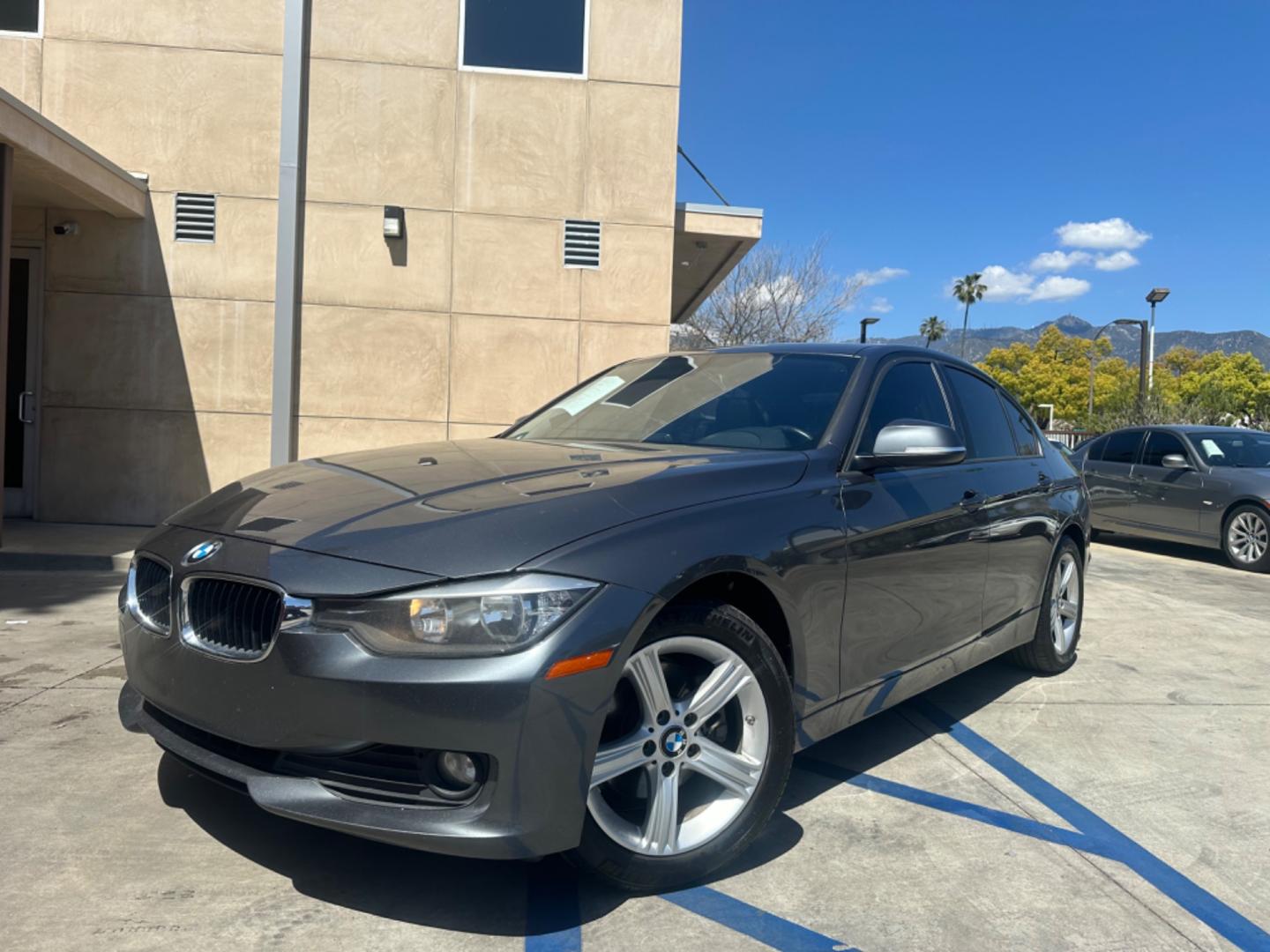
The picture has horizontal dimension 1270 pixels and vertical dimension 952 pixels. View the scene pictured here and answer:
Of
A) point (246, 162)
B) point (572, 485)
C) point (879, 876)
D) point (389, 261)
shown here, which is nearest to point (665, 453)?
point (572, 485)

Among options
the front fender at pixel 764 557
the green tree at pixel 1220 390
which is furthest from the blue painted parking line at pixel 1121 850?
the green tree at pixel 1220 390

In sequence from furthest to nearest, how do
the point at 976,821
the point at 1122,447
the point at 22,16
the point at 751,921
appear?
the point at 1122,447, the point at 22,16, the point at 976,821, the point at 751,921

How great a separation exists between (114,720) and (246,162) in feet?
24.7

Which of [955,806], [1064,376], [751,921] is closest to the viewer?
[751,921]

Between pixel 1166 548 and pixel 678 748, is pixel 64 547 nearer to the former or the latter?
pixel 678 748

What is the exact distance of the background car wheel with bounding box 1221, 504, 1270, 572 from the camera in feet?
32.4

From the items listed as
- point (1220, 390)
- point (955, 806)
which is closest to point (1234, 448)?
point (955, 806)

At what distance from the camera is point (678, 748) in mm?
2730

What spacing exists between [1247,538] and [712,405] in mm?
8637

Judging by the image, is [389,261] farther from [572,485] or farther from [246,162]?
[572,485]

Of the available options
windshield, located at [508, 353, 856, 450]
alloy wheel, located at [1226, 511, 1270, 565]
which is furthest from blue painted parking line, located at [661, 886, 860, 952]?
alloy wheel, located at [1226, 511, 1270, 565]

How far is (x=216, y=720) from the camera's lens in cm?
252

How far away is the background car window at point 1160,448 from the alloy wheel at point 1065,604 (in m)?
6.67

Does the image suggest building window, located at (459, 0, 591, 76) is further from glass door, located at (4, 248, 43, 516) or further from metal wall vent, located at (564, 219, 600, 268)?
glass door, located at (4, 248, 43, 516)
